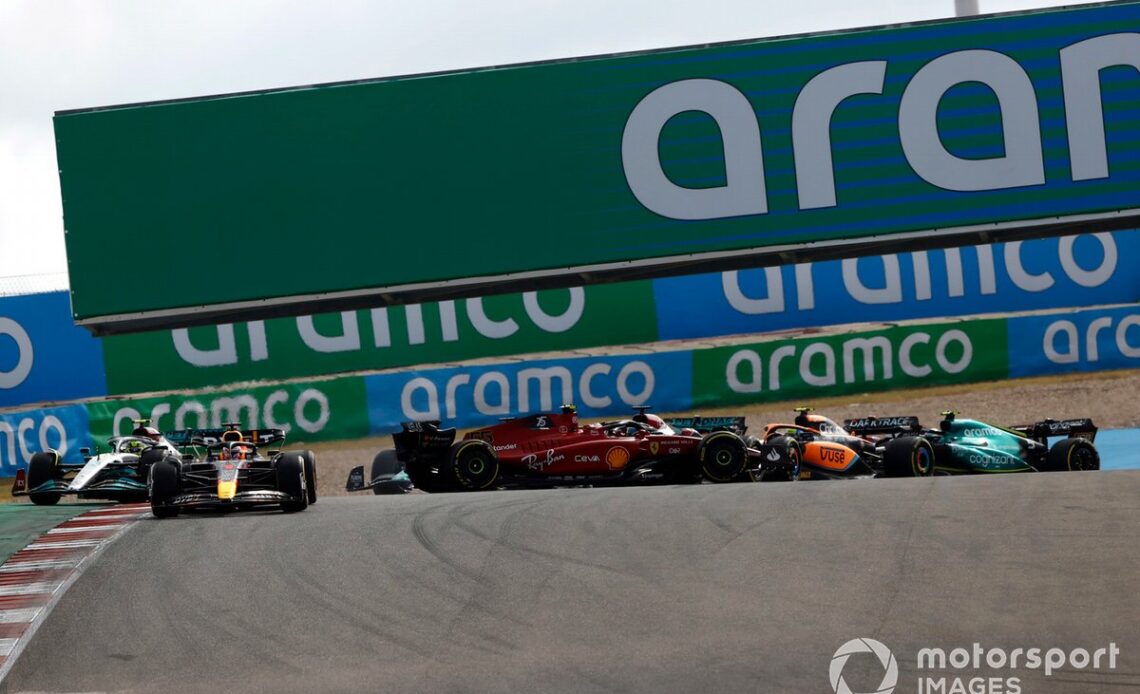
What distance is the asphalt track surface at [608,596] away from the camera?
7.97m

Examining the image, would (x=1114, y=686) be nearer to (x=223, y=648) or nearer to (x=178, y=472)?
(x=223, y=648)

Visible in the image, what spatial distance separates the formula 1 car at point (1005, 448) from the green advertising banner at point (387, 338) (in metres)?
5.81

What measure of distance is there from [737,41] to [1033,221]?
17.5ft

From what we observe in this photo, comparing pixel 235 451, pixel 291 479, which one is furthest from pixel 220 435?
pixel 291 479

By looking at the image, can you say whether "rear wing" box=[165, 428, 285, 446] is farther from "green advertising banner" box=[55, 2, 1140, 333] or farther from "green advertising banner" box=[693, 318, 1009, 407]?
"green advertising banner" box=[693, 318, 1009, 407]

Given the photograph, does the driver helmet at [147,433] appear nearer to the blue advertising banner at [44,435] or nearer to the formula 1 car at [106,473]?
the formula 1 car at [106,473]

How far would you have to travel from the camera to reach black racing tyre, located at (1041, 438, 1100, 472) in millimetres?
16703

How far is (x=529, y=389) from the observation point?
2067cm

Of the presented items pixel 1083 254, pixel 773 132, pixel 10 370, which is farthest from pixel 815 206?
pixel 10 370

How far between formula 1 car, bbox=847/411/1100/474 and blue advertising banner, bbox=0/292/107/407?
12.9 meters

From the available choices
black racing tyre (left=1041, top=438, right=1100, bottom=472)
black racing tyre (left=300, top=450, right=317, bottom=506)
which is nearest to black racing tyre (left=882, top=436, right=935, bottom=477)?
black racing tyre (left=1041, top=438, right=1100, bottom=472)

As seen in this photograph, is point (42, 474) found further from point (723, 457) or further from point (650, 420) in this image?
point (723, 457)

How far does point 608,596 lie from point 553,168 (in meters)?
12.0

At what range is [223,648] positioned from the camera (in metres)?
8.68
